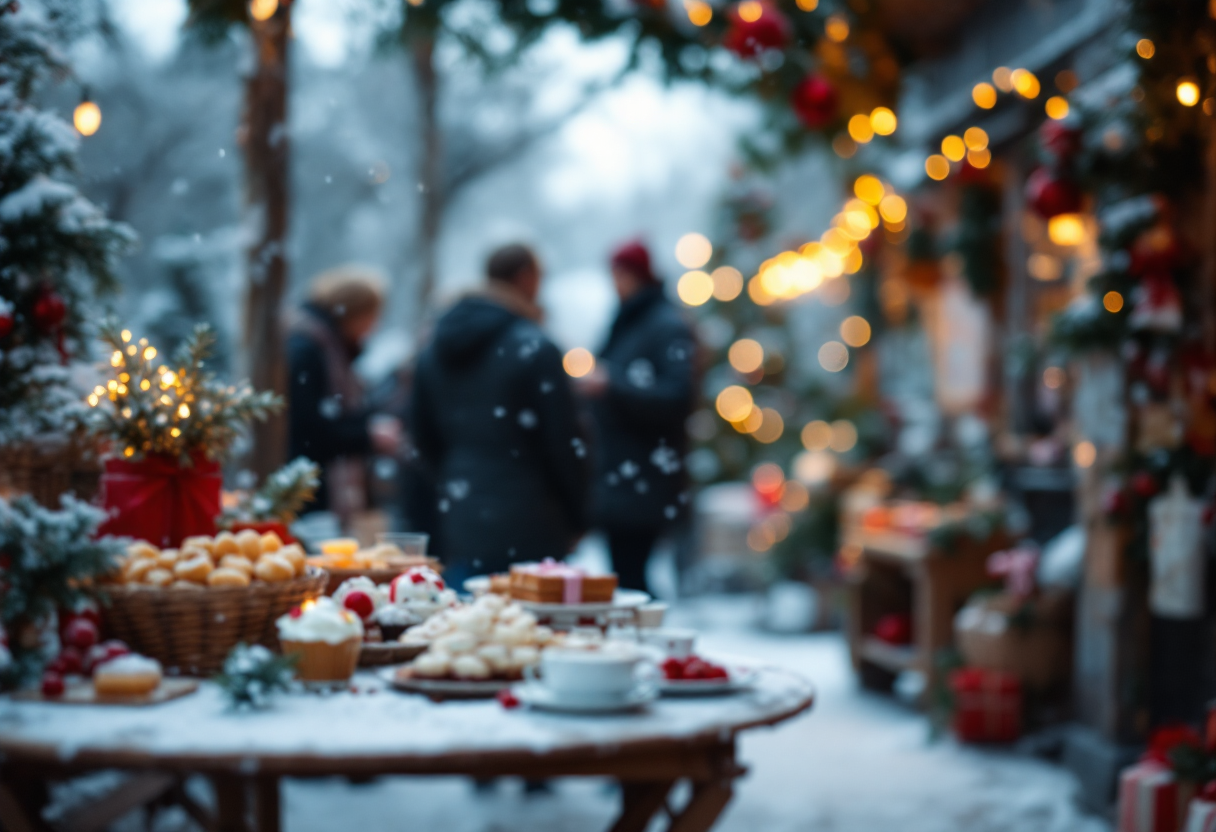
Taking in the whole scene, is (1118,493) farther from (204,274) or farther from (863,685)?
(204,274)

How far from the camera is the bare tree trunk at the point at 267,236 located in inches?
162

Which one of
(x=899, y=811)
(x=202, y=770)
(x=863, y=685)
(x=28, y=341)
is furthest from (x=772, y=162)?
(x=202, y=770)

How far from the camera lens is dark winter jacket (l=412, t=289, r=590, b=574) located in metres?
3.57

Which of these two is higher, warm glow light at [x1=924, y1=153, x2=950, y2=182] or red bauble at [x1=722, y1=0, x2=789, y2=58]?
red bauble at [x1=722, y1=0, x2=789, y2=58]

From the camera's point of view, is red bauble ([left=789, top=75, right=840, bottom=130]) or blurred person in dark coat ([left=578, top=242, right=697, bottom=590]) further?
red bauble ([left=789, top=75, right=840, bottom=130])

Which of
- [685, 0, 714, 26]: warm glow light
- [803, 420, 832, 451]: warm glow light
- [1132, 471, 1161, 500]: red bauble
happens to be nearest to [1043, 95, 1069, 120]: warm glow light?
[685, 0, 714, 26]: warm glow light

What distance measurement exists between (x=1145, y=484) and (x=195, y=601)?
3.17 m

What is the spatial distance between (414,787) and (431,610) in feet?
8.58

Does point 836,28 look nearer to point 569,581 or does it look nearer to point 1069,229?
point 1069,229

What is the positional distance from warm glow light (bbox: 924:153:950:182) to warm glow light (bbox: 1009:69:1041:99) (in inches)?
42.5

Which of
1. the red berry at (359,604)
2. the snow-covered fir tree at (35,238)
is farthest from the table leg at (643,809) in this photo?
the snow-covered fir tree at (35,238)

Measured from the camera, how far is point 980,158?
6.53m

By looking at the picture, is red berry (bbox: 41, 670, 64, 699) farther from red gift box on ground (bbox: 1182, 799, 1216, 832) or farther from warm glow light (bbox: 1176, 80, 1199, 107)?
warm glow light (bbox: 1176, 80, 1199, 107)

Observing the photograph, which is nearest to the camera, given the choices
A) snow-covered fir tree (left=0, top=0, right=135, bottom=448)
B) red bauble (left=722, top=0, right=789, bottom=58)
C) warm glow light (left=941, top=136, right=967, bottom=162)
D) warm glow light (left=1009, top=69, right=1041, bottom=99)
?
snow-covered fir tree (left=0, top=0, right=135, bottom=448)
